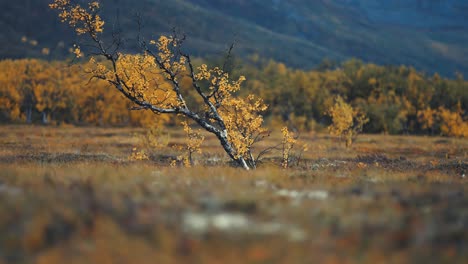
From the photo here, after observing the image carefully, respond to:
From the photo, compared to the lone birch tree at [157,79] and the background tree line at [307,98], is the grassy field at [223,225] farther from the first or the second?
the background tree line at [307,98]

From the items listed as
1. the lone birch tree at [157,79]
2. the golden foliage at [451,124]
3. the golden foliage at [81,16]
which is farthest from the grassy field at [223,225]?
the golden foliage at [451,124]

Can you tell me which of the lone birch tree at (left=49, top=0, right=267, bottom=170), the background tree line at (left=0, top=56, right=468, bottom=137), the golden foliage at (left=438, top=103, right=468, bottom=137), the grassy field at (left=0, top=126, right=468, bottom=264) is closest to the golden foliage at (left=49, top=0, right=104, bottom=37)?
the lone birch tree at (left=49, top=0, right=267, bottom=170)

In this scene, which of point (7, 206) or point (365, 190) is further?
point (365, 190)

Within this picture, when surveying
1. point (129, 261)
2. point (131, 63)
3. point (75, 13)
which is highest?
point (75, 13)

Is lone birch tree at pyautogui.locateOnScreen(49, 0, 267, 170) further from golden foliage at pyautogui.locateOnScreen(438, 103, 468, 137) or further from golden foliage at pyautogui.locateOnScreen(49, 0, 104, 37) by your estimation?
golden foliage at pyautogui.locateOnScreen(438, 103, 468, 137)

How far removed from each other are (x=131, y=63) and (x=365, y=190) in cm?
1372

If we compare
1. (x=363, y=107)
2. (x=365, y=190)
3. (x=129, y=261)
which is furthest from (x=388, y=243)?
(x=363, y=107)

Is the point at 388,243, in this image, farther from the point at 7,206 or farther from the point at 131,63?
the point at 131,63

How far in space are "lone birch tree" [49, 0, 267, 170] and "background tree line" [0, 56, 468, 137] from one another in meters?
72.2

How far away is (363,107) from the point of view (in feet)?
313

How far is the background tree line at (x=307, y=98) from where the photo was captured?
9725 centimetres

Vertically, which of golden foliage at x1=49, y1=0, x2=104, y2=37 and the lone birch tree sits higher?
golden foliage at x1=49, y1=0, x2=104, y2=37

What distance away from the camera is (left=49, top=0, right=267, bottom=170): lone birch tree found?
2119 cm

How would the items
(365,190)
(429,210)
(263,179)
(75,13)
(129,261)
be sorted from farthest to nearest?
(75,13)
(263,179)
(365,190)
(429,210)
(129,261)
